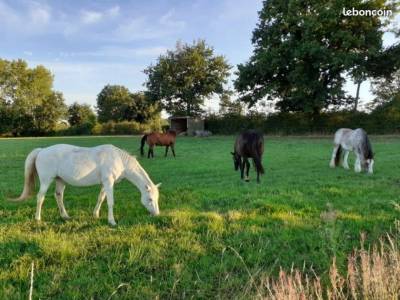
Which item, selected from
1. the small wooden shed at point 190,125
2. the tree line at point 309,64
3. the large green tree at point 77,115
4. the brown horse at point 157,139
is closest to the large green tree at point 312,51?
the tree line at point 309,64

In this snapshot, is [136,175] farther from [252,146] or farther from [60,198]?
[252,146]

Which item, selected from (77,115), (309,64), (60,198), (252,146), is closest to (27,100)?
(77,115)

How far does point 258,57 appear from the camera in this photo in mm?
33469

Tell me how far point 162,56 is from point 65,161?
46.9 meters

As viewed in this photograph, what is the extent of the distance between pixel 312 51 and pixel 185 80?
72.2 ft

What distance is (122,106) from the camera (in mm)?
65812

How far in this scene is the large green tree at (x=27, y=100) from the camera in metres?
61.5

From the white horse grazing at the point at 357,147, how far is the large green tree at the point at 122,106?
151ft

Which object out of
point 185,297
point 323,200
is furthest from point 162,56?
point 185,297

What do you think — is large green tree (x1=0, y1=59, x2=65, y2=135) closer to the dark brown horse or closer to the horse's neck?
the dark brown horse

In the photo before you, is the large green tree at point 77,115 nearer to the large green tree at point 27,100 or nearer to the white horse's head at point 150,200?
the large green tree at point 27,100

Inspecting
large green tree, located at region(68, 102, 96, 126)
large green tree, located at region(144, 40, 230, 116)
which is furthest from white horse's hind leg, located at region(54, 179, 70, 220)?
large green tree, located at region(68, 102, 96, 126)

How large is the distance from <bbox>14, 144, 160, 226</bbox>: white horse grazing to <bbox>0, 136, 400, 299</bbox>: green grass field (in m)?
0.38

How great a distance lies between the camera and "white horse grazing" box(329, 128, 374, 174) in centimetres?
1054
